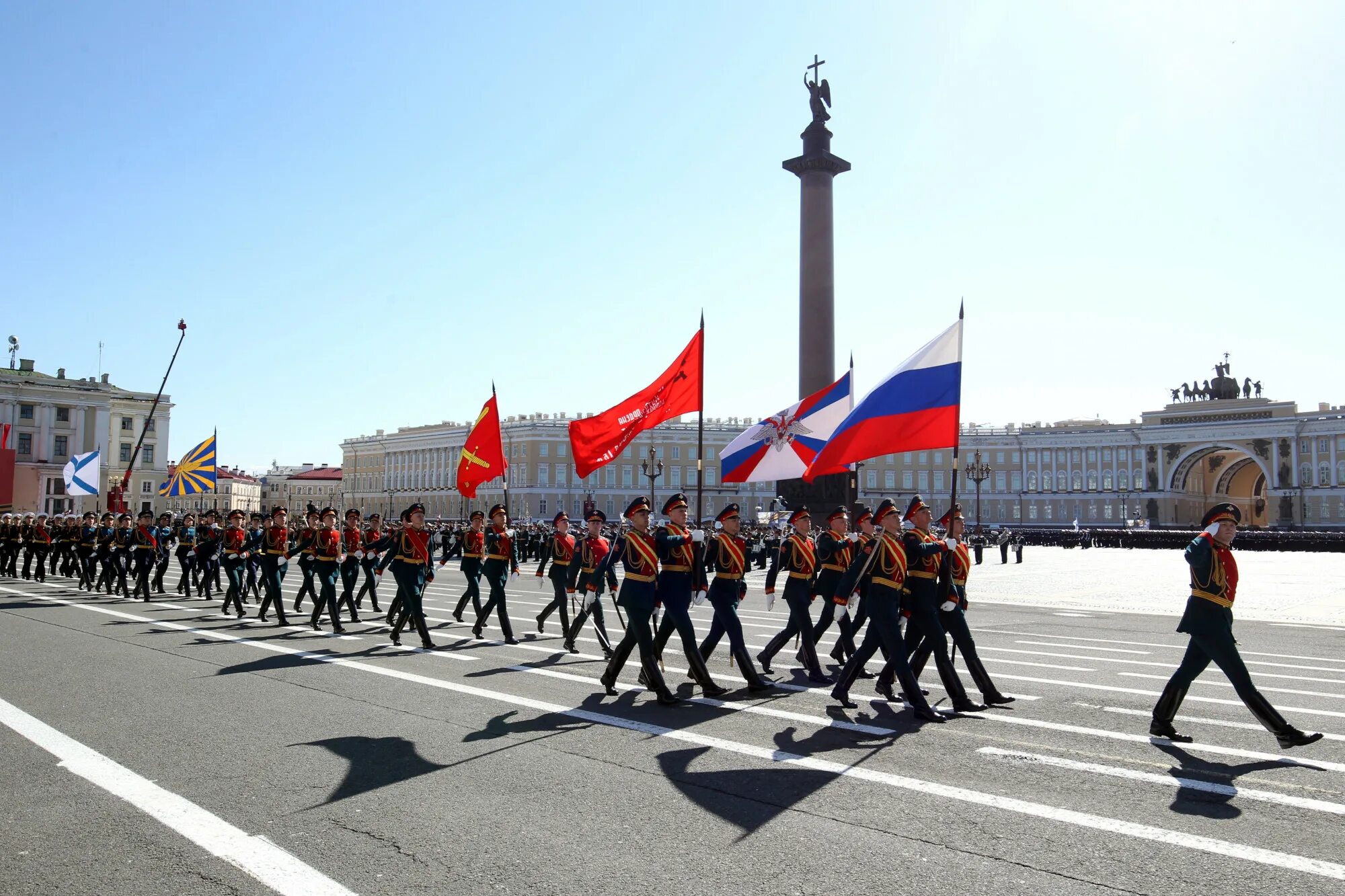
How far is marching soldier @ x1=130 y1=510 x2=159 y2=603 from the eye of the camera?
1929cm

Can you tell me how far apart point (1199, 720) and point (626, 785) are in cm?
483

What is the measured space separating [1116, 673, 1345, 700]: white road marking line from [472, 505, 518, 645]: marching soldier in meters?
7.04

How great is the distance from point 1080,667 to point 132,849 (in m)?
Answer: 9.29

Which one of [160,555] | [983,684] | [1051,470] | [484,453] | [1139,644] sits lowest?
[1139,644]

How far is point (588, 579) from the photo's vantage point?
460 inches

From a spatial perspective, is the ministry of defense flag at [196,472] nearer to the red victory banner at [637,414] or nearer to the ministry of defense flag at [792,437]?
the ministry of defense flag at [792,437]

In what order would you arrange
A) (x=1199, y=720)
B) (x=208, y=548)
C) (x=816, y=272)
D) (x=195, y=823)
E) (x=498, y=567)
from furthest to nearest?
1. (x=816, y=272)
2. (x=208, y=548)
3. (x=498, y=567)
4. (x=1199, y=720)
5. (x=195, y=823)

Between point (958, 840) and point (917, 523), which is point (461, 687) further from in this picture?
point (958, 840)

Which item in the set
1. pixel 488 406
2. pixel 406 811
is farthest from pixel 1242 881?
pixel 488 406

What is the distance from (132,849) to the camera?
4699mm

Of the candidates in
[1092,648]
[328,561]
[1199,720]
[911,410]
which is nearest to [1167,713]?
[1199,720]

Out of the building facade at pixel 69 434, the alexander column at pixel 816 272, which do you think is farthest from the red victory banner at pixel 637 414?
the building facade at pixel 69 434

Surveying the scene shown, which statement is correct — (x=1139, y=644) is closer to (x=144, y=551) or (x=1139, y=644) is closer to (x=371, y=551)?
(x=371, y=551)

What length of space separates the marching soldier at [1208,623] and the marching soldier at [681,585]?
3.50m
